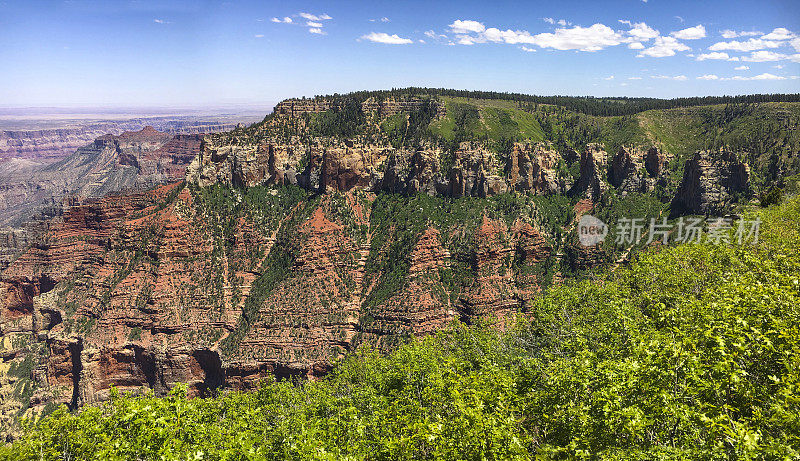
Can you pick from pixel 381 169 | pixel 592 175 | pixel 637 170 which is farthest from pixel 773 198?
pixel 381 169

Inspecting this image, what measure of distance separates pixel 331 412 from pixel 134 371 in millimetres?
77007

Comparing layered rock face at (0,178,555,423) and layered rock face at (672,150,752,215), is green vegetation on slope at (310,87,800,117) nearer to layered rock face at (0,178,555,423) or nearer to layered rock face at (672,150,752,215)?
layered rock face at (0,178,555,423)

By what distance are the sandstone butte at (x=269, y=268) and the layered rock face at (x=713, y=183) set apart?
1.30 feet

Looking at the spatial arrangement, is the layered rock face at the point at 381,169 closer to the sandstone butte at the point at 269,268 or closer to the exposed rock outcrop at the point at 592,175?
the sandstone butte at the point at 269,268

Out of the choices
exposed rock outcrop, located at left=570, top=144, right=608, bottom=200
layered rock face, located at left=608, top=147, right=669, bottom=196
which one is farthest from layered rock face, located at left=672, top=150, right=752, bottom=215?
exposed rock outcrop, located at left=570, top=144, right=608, bottom=200

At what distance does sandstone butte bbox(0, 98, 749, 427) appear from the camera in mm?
95062

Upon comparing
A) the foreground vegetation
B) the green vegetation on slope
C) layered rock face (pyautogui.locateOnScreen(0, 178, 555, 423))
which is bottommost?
layered rock face (pyautogui.locateOnScreen(0, 178, 555, 423))

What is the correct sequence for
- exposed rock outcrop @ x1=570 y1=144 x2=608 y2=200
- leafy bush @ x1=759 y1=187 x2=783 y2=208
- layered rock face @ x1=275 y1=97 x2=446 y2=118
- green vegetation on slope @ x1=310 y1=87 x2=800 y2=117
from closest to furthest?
leafy bush @ x1=759 y1=187 x2=783 y2=208 < exposed rock outcrop @ x1=570 y1=144 x2=608 y2=200 < layered rock face @ x1=275 y1=97 x2=446 y2=118 < green vegetation on slope @ x1=310 y1=87 x2=800 y2=117

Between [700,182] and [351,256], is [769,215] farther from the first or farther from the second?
[351,256]

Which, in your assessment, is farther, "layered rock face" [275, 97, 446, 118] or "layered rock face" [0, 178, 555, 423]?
"layered rock face" [275, 97, 446, 118]

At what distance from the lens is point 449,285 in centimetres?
10488

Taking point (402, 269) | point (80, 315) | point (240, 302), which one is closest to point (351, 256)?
point (402, 269)

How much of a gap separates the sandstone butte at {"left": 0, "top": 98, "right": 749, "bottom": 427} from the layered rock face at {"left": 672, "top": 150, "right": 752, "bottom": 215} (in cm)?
40

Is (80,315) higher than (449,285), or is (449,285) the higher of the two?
(449,285)
